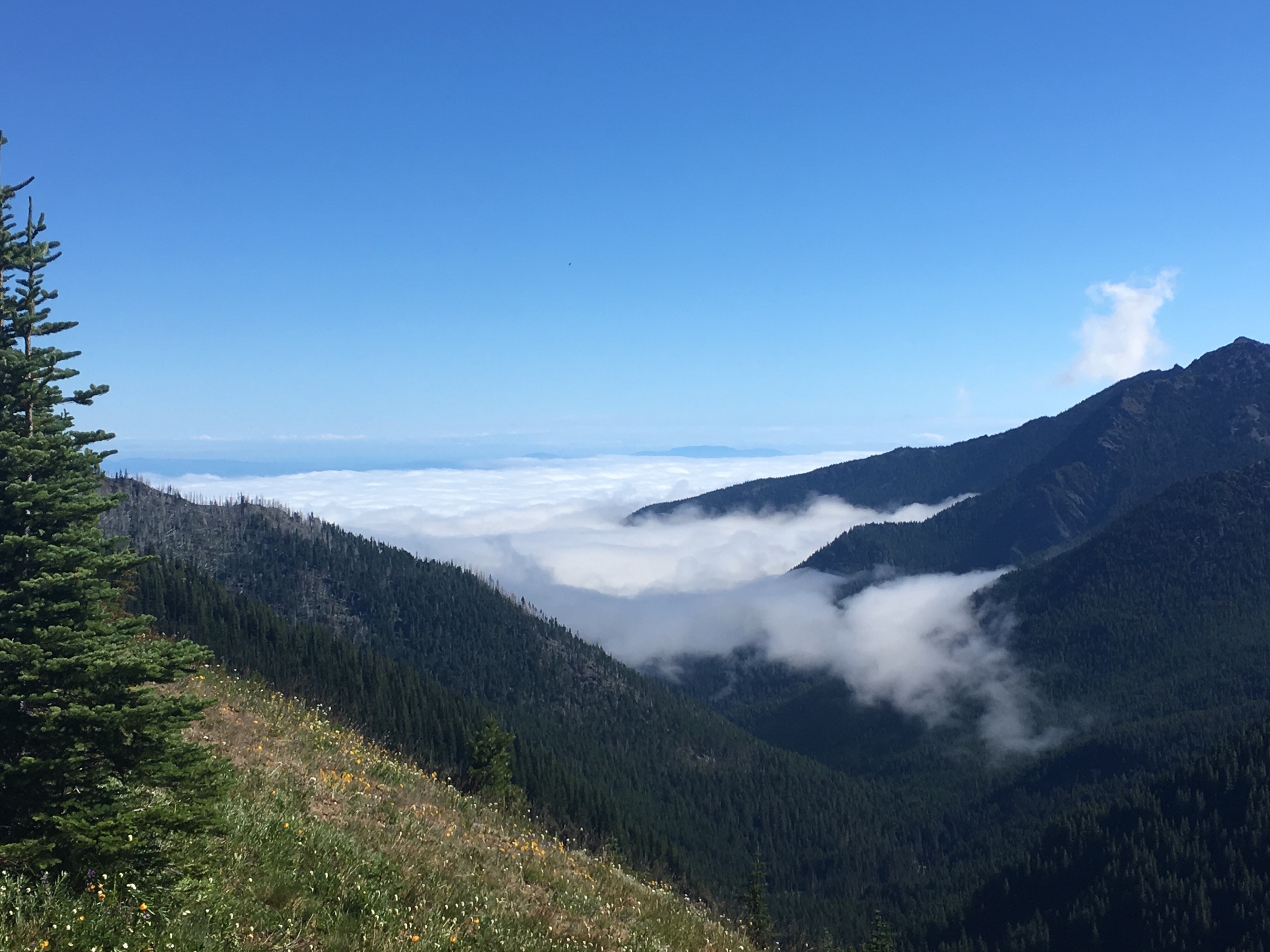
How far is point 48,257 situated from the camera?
13.6m

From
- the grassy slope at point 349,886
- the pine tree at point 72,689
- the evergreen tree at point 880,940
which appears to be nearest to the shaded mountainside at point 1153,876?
the evergreen tree at point 880,940

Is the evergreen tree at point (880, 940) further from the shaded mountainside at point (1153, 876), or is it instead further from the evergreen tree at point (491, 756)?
the shaded mountainside at point (1153, 876)

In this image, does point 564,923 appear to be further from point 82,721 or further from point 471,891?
point 82,721

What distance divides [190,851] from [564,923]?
22.7 feet

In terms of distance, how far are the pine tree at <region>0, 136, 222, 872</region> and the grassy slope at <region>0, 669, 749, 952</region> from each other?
0.65 m

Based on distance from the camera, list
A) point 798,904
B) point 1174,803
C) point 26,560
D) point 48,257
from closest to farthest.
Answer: point 26,560
point 48,257
point 1174,803
point 798,904

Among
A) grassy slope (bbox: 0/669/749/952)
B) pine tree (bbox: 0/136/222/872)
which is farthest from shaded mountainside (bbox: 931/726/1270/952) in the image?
pine tree (bbox: 0/136/222/872)

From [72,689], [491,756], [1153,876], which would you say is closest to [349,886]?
[72,689]

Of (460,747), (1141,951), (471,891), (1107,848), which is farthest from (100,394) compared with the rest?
(1107,848)

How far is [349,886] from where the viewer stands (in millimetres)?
12297

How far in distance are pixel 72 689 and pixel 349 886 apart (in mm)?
5322

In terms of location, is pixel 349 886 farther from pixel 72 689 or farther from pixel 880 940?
pixel 880 940

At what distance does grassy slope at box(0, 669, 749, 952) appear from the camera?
9453mm

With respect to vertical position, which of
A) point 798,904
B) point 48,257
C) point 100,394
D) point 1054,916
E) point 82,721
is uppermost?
point 48,257
